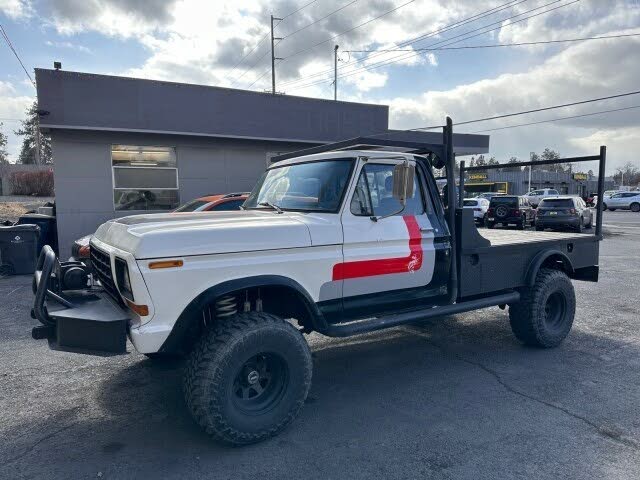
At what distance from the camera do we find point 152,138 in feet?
41.0

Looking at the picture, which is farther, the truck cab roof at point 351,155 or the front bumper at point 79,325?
the truck cab roof at point 351,155

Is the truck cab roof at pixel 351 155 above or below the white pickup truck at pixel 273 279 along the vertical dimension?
above

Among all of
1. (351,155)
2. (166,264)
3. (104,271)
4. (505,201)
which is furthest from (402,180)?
(505,201)

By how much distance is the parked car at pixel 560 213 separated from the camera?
60.3 ft

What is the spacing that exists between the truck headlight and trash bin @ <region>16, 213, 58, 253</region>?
831 cm

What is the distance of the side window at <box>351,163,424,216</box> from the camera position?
395cm

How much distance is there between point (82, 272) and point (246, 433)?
200cm

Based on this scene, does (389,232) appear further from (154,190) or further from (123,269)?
(154,190)

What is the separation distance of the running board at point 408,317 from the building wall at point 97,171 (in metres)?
9.87

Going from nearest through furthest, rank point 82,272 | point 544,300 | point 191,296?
point 191,296 < point 82,272 < point 544,300

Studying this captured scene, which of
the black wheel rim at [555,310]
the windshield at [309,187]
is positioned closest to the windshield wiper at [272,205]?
the windshield at [309,187]

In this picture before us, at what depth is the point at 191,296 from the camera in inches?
124

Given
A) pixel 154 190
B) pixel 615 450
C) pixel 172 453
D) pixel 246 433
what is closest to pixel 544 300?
pixel 615 450

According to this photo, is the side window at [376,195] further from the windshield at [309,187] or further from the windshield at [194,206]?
the windshield at [194,206]
